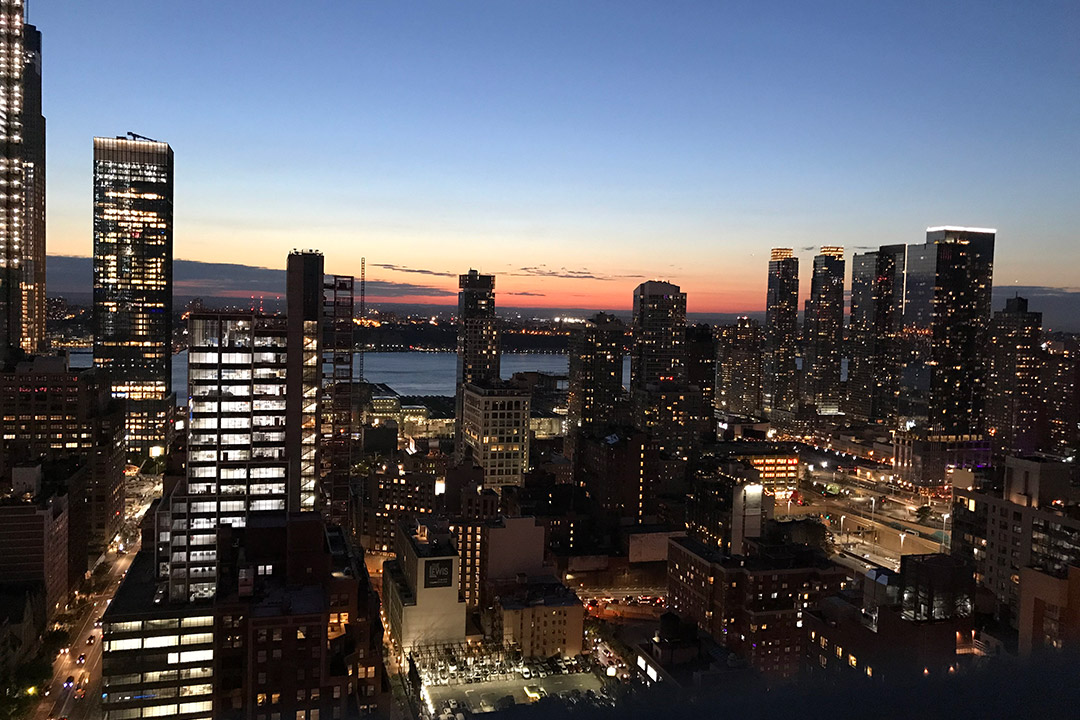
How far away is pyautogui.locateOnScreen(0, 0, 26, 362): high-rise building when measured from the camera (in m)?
15.2

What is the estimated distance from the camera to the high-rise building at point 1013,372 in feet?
81.5

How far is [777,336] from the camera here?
40.1 m

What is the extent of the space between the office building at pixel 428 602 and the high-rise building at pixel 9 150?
430 inches

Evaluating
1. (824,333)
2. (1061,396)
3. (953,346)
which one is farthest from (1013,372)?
(824,333)

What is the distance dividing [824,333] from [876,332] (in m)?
2.84

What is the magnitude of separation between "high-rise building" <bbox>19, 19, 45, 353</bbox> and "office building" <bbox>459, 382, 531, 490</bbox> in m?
16.7

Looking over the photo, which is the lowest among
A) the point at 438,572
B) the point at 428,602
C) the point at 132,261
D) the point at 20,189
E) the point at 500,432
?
the point at 428,602

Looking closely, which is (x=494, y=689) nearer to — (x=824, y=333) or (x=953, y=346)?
(x=953, y=346)

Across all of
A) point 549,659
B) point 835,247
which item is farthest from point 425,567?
point 835,247

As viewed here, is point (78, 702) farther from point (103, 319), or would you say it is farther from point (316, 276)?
point (103, 319)

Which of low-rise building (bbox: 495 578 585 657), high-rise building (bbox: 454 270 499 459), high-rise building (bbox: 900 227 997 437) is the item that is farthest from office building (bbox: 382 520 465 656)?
high-rise building (bbox: 900 227 997 437)

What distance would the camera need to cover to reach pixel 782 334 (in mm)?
40094

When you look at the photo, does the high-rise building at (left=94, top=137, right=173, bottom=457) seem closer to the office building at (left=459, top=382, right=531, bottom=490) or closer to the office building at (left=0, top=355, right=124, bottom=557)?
the office building at (left=0, top=355, right=124, bottom=557)

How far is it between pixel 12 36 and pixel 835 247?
38.5 meters
